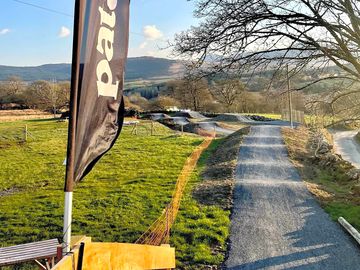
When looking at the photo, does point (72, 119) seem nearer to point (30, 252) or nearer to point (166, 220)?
point (30, 252)

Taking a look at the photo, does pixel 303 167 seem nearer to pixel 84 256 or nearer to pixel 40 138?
pixel 84 256

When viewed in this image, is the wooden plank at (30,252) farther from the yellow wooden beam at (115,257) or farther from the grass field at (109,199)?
the grass field at (109,199)

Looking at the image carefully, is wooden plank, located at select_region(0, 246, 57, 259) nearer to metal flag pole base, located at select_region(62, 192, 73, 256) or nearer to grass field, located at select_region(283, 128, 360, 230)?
metal flag pole base, located at select_region(62, 192, 73, 256)

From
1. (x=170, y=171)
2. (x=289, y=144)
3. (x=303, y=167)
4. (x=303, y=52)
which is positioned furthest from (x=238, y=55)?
(x=289, y=144)

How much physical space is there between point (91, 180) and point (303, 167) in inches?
368

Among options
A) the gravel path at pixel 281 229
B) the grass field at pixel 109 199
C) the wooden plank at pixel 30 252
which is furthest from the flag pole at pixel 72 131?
the gravel path at pixel 281 229

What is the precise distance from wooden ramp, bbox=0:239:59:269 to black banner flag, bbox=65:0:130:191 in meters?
1.19

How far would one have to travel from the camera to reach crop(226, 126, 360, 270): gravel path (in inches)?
297

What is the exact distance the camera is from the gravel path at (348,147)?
84.0ft

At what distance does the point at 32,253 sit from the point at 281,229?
7.00 m

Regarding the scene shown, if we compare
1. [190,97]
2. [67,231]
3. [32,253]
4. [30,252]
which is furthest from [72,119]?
[190,97]

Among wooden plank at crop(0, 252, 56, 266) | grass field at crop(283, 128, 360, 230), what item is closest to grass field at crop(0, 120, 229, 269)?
grass field at crop(283, 128, 360, 230)

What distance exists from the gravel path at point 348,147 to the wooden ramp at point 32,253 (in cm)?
2135

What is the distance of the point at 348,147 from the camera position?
31.5 metres
